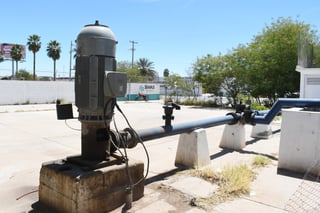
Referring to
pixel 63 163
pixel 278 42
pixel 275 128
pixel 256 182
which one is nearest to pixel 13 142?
pixel 63 163

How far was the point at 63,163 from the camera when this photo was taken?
2977mm

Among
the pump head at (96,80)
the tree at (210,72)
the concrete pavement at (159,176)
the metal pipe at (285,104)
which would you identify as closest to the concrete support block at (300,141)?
the concrete pavement at (159,176)

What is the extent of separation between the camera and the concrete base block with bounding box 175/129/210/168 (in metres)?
4.34

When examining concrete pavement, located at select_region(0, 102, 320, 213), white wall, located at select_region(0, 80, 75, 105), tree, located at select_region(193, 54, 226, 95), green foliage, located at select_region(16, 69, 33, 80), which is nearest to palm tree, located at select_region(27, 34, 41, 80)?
green foliage, located at select_region(16, 69, 33, 80)

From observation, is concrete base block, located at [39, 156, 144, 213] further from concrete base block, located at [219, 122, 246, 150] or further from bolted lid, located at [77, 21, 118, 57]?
concrete base block, located at [219, 122, 246, 150]

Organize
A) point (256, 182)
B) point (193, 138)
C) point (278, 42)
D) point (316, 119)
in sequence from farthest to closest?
point (278, 42), point (193, 138), point (316, 119), point (256, 182)

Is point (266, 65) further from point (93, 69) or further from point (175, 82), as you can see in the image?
point (93, 69)

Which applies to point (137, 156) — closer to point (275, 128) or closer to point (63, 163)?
point (63, 163)

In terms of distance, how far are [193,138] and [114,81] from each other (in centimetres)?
214

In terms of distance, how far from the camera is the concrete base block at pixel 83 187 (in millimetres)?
2545

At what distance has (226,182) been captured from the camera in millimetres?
3576

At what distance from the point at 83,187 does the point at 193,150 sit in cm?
223

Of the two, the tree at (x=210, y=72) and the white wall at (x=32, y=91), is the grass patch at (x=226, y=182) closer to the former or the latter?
the tree at (x=210, y=72)

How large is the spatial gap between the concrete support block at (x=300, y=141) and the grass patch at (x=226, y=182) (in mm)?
712
